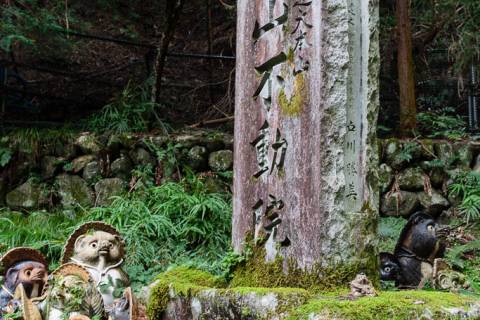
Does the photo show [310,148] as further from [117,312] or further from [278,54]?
[117,312]

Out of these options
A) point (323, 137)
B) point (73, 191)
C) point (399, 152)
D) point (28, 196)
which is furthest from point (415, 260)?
point (28, 196)

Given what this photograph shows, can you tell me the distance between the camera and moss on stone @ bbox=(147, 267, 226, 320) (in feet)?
11.4

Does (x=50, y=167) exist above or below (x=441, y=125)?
below

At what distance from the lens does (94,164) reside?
278 inches

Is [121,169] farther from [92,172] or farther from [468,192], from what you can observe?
[468,192]

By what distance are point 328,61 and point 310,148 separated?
450 mm

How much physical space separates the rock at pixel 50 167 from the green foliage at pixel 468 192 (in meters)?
4.52

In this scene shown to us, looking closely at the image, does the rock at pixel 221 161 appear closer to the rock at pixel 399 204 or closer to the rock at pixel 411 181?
the rock at pixel 399 204

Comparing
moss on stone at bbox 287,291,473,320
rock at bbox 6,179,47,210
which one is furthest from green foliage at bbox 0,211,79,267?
moss on stone at bbox 287,291,473,320

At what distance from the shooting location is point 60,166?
713 centimetres

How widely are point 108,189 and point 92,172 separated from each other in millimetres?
297

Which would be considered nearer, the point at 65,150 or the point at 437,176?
the point at 437,176

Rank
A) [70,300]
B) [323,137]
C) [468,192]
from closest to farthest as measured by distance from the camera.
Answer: [323,137] < [70,300] < [468,192]

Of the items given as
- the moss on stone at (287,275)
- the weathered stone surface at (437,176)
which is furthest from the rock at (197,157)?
the moss on stone at (287,275)
